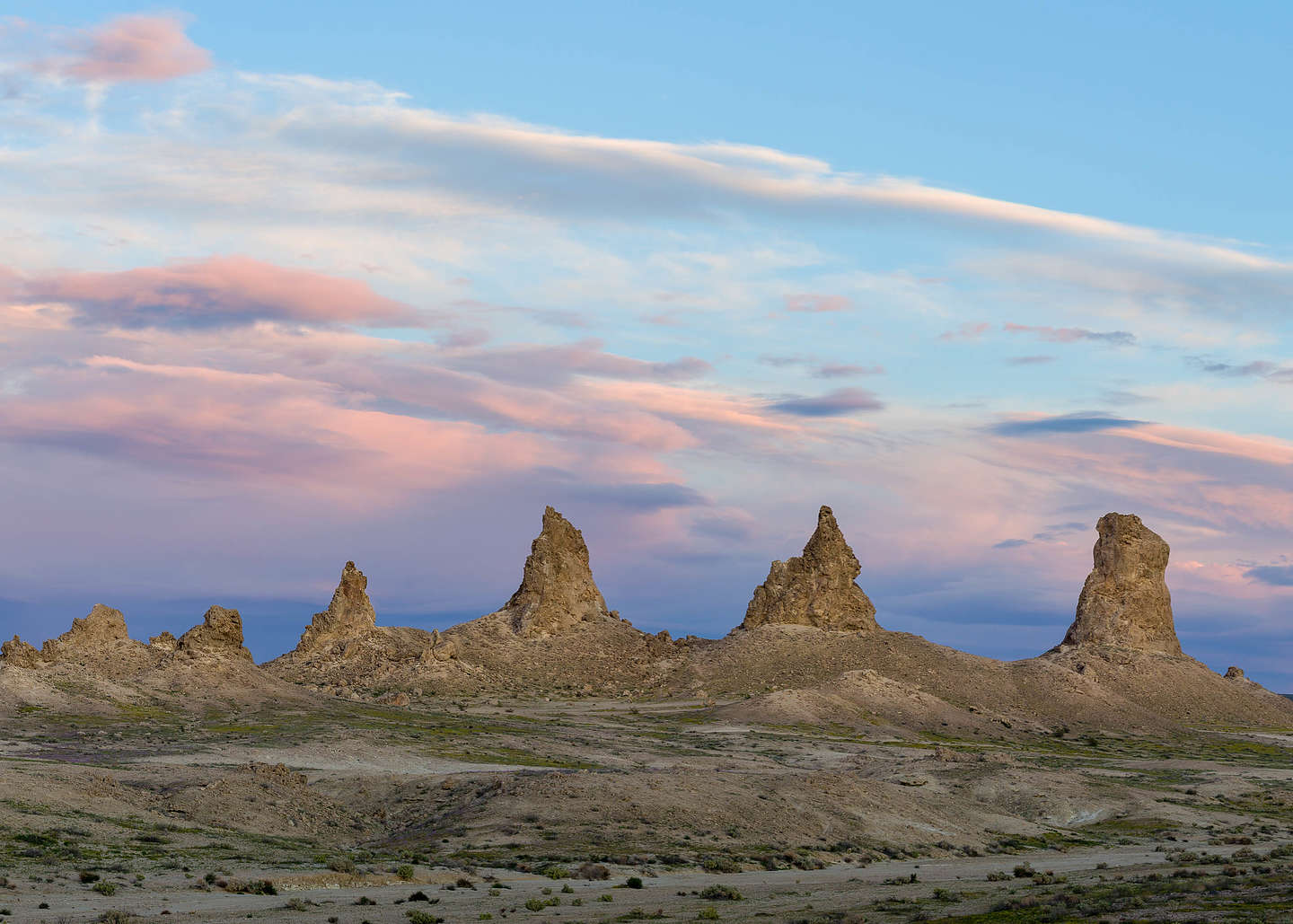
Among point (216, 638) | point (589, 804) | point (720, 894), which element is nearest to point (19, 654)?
point (216, 638)

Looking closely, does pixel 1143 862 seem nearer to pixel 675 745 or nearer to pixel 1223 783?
pixel 1223 783

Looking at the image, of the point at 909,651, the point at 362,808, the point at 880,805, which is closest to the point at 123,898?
the point at 362,808

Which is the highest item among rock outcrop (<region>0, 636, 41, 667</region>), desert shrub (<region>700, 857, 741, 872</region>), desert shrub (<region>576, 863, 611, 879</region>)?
rock outcrop (<region>0, 636, 41, 667</region>)

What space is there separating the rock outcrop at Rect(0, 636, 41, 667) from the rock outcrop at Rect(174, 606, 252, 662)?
1503 cm

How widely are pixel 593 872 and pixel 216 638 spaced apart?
338ft

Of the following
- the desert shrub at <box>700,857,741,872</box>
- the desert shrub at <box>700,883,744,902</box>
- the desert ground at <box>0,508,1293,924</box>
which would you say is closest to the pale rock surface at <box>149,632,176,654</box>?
the desert ground at <box>0,508,1293,924</box>

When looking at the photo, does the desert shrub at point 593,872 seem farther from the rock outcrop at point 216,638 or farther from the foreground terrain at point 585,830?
the rock outcrop at point 216,638

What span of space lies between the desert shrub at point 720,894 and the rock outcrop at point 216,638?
109 m

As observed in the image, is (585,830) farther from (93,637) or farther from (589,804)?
(93,637)

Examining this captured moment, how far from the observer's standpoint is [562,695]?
607 ft

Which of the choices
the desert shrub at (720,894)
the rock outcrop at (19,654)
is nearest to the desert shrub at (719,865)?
the desert shrub at (720,894)

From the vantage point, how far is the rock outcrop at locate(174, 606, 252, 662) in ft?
504

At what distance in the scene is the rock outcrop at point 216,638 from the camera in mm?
153750

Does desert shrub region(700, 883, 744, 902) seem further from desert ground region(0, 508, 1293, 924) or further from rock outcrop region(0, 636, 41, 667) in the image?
rock outcrop region(0, 636, 41, 667)
